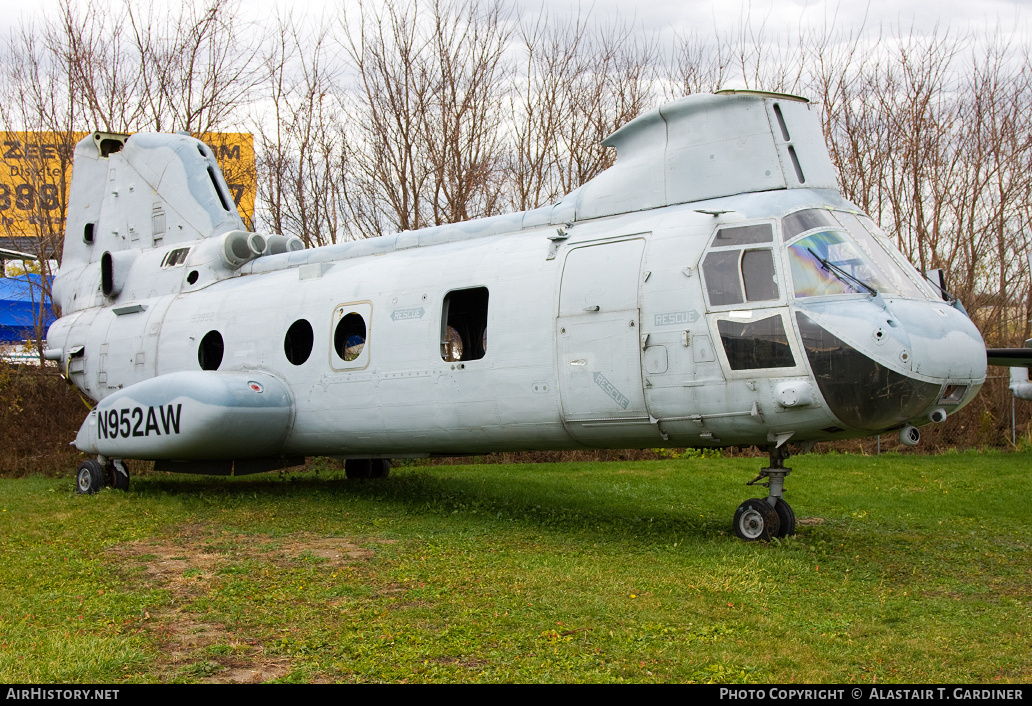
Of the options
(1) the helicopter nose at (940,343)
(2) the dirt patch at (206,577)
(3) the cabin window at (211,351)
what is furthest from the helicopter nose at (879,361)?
(3) the cabin window at (211,351)

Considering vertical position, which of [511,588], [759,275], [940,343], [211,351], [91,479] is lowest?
[511,588]

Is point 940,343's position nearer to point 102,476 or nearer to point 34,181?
point 102,476

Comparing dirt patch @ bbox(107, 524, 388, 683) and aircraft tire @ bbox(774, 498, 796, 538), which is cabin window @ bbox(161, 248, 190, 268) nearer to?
dirt patch @ bbox(107, 524, 388, 683)

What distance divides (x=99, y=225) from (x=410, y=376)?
7683mm

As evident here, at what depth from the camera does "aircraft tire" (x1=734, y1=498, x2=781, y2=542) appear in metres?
8.15

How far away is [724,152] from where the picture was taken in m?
8.91

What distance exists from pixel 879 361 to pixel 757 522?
191 centimetres

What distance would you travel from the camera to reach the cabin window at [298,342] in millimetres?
11500

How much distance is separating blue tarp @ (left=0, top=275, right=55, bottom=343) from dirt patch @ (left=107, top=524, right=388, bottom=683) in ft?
39.1

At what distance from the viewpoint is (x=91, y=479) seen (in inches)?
488

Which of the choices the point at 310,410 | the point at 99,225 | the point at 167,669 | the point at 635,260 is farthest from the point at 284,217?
the point at 167,669

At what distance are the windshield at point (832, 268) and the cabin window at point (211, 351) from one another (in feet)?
26.4

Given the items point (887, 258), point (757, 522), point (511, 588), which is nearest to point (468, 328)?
point (757, 522)

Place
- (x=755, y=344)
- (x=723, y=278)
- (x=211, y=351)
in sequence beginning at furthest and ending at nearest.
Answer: (x=211, y=351)
(x=723, y=278)
(x=755, y=344)
